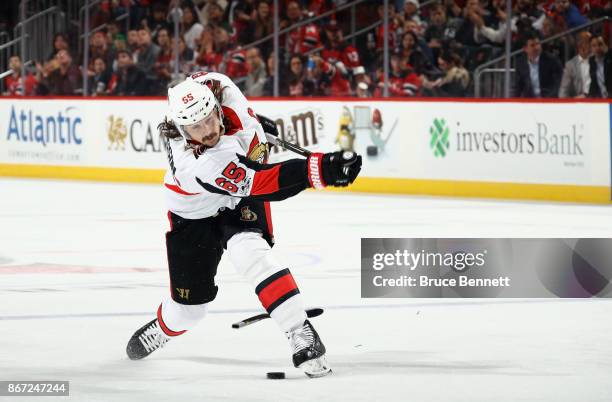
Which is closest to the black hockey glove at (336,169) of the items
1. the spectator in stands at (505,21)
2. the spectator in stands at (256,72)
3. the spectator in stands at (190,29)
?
the spectator in stands at (505,21)

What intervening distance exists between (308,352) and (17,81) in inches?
574

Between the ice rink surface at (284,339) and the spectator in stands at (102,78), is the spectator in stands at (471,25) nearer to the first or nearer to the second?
the ice rink surface at (284,339)

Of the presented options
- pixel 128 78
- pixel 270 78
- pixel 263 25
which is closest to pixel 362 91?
pixel 270 78

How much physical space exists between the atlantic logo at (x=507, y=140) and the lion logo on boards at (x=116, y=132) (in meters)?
4.74

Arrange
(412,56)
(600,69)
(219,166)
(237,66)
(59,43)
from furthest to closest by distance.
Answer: (59,43) → (237,66) → (412,56) → (600,69) → (219,166)

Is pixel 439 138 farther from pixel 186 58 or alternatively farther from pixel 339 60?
pixel 186 58

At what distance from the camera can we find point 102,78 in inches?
723

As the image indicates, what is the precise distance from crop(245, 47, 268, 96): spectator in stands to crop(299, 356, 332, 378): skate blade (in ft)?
38.0

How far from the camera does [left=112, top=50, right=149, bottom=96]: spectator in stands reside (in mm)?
18000

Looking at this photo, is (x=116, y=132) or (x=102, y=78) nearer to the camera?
(x=116, y=132)

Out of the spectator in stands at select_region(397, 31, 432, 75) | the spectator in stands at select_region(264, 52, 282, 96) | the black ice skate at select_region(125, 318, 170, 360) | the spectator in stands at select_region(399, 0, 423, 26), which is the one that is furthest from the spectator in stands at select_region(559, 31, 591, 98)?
the black ice skate at select_region(125, 318, 170, 360)

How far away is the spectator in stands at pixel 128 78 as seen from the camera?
18.0 m

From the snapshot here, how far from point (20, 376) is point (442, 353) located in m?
1.80

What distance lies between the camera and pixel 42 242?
1083 cm
